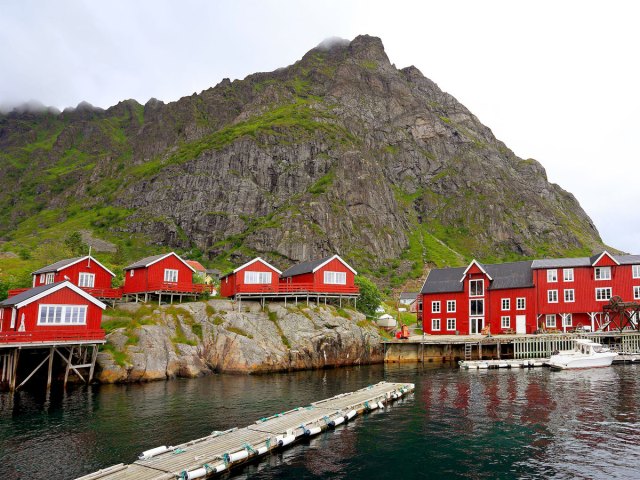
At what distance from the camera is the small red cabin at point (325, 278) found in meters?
70.2

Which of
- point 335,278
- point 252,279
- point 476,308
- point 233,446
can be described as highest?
point 335,278

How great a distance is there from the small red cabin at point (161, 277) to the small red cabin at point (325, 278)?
14.2 m

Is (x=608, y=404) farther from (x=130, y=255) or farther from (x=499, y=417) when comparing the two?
(x=130, y=255)

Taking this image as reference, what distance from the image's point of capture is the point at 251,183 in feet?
598

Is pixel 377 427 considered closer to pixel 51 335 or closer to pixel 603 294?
pixel 51 335

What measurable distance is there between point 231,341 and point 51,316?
2024 cm

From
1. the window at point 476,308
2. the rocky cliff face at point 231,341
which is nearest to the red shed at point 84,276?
the rocky cliff face at point 231,341

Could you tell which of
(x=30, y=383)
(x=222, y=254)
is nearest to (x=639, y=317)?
(x=30, y=383)

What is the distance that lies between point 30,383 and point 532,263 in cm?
7185

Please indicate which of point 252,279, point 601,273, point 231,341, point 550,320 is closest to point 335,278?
point 252,279

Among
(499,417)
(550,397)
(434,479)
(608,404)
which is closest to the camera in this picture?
(434,479)

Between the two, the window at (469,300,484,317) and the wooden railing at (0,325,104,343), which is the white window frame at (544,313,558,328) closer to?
the window at (469,300,484,317)

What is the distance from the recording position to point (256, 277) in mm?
71438

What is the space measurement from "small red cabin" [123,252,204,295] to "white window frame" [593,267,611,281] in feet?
195
